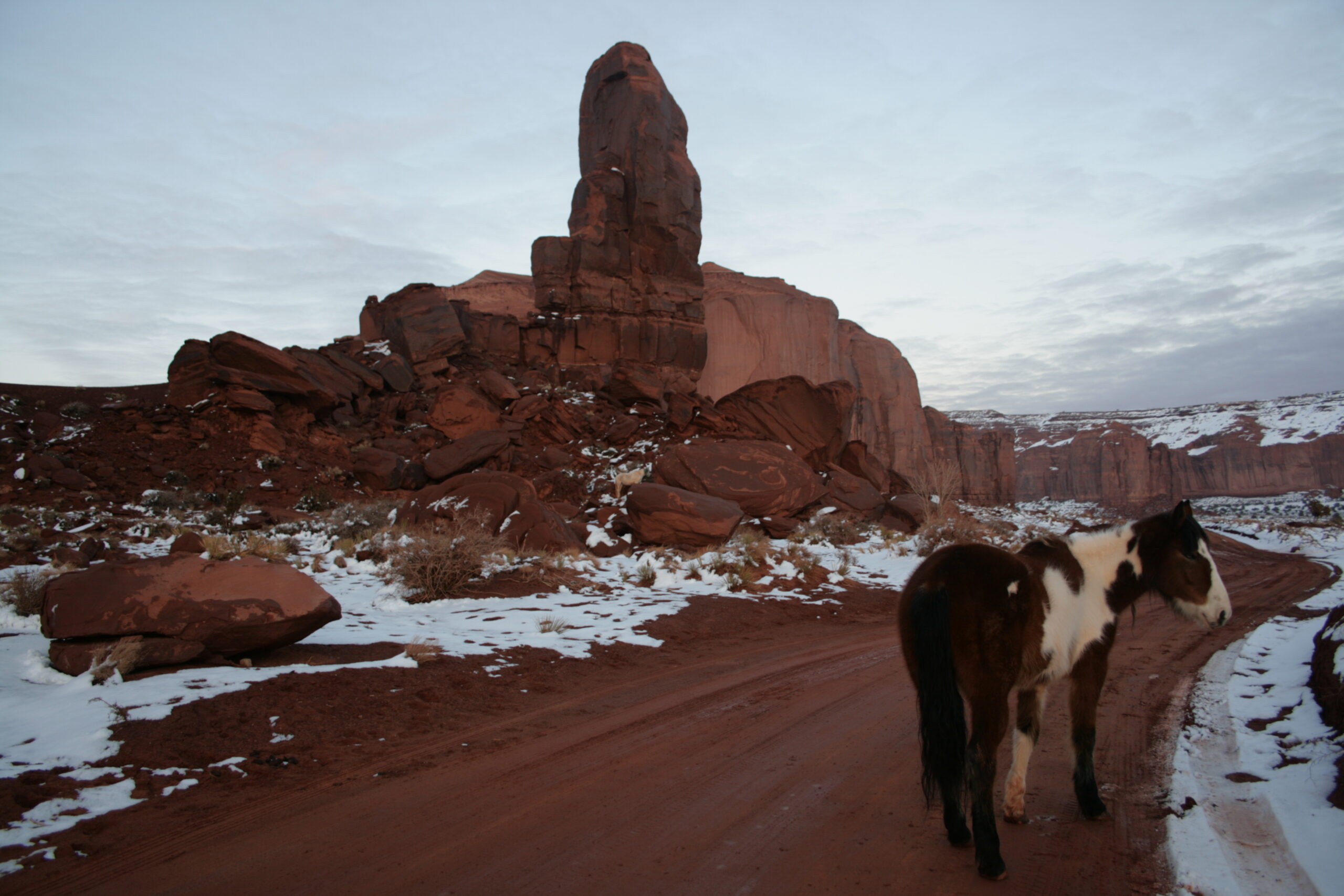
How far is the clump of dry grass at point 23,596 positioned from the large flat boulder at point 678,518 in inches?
440

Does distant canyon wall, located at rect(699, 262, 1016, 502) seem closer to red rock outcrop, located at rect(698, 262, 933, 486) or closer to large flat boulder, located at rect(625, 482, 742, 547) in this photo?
red rock outcrop, located at rect(698, 262, 933, 486)

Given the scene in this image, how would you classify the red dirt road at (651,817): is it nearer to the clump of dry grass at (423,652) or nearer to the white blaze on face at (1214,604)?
the white blaze on face at (1214,604)

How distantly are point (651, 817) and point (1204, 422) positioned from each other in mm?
151596

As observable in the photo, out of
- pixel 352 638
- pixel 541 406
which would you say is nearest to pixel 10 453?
pixel 541 406

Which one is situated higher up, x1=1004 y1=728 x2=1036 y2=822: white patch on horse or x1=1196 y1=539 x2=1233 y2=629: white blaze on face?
x1=1196 y1=539 x2=1233 y2=629: white blaze on face

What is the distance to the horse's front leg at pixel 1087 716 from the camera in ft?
13.1

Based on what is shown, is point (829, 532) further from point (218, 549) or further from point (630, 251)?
point (630, 251)

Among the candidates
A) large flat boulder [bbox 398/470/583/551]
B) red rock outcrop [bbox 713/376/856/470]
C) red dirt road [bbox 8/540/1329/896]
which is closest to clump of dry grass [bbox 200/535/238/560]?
large flat boulder [bbox 398/470/583/551]

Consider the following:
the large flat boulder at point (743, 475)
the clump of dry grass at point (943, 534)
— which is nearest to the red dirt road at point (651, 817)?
the clump of dry grass at point (943, 534)

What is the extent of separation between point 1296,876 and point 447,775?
467 centimetres

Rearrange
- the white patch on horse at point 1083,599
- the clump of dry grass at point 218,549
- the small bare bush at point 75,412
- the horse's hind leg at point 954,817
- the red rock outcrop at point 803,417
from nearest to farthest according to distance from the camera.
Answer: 1. the horse's hind leg at point 954,817
2. the white patch on horse at point 1083,599
3. the clump of dry grass at point 218,549
4. the small bare bush at point 75,412
5. the red rock outcrop at point 803,417

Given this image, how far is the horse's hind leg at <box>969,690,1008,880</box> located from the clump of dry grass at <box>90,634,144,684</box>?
6544 mm

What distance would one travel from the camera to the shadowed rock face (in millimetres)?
42875

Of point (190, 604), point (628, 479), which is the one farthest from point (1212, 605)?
point (628, 479)
